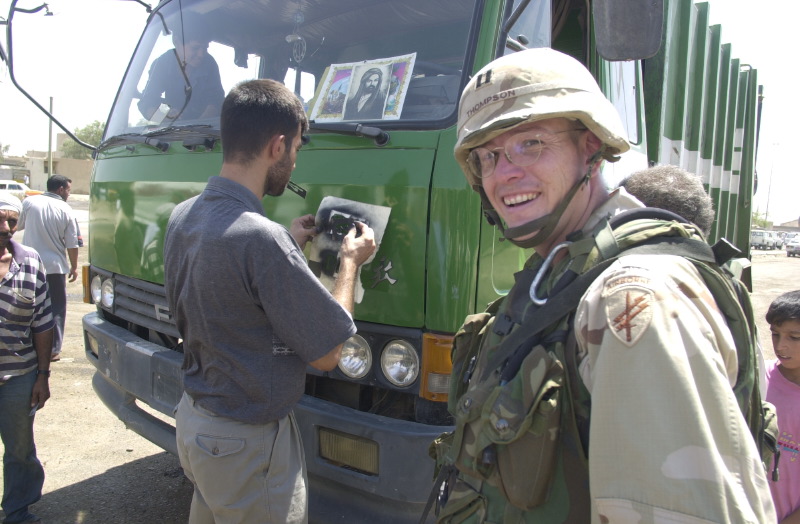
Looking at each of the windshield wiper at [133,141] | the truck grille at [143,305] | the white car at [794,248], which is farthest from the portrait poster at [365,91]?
the white car at [794,248]

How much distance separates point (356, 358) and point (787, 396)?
5.40 ft

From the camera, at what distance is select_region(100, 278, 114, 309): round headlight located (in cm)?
321

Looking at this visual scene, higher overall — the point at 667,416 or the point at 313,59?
the point at 313,59

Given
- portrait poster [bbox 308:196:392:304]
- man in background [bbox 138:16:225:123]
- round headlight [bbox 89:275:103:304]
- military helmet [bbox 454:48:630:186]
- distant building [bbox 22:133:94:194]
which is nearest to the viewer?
military helmet [bbox 454:48:630:186]

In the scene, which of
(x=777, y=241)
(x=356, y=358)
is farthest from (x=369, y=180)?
(x=777, y=241)

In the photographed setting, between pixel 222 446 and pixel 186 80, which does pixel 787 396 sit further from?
pixel 186 80

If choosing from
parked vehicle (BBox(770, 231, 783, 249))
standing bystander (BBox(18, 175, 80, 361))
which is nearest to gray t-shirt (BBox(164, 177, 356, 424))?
standing bystander (BBox(18, 175, 80, 361))

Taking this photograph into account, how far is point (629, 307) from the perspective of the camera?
86cm

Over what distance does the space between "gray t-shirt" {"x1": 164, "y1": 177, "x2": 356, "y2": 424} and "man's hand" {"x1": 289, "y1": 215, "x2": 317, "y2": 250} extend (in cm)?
36

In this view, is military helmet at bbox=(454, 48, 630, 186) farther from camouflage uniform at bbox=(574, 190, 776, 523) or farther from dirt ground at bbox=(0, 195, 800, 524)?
dirt ground at bbox=(0, 195, 800, 524)

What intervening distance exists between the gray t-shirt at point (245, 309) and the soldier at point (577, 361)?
0.47 m

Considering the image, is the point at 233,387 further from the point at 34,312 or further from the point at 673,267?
the point at 34,312

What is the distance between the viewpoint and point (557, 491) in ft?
3.34

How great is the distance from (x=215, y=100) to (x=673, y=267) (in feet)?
8.32
